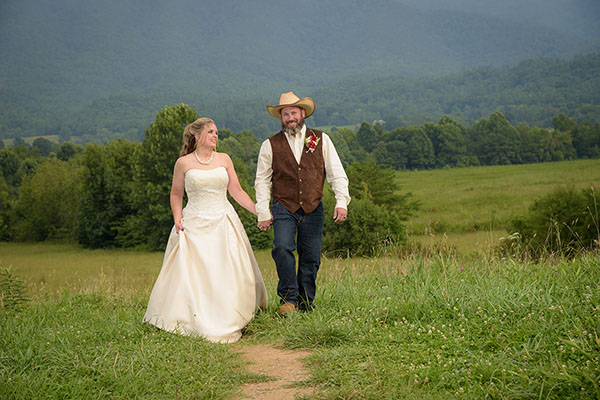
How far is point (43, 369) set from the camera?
4414mm

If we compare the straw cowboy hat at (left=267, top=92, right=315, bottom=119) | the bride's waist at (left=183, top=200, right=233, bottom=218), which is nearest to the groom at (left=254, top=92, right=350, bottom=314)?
the straw cowboy hat at (left=267, top=92, right=315, bottom=119)

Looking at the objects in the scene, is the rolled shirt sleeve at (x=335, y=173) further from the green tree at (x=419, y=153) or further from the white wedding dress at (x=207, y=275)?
the green tree at (x=419, y=153)

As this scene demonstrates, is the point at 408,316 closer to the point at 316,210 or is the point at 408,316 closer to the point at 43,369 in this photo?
the point at 316,210

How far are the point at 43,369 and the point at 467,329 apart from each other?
3.47 metres

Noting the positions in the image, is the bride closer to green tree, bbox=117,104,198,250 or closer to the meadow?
the meadow

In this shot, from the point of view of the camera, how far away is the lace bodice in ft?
20.6

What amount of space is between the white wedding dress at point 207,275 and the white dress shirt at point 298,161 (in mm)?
456

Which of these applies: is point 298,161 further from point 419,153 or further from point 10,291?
point 419,153

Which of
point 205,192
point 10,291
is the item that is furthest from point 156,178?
point 205,192

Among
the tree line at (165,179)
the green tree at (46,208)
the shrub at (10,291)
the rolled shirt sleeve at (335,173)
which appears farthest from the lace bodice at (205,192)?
the green tree at (46,208)

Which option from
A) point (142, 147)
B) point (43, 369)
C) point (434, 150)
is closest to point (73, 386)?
point (43, 369)

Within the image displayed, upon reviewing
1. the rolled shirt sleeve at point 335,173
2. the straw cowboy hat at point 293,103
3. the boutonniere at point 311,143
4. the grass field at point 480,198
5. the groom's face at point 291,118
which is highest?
the straw cowboy hat at point 293,103

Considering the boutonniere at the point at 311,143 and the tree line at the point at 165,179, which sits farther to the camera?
the tree line at the point at 165,179

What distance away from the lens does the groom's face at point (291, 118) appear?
19.8 feet
